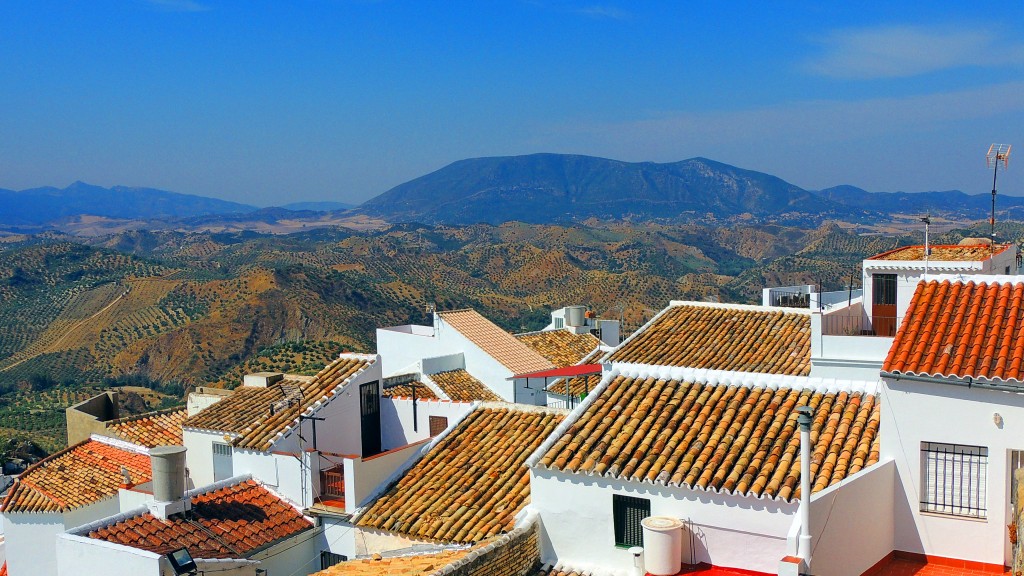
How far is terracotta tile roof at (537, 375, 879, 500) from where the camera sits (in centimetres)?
977

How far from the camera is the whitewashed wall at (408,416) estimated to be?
1736 centimetres

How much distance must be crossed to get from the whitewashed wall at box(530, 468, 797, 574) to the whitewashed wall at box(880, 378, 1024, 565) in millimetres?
1525

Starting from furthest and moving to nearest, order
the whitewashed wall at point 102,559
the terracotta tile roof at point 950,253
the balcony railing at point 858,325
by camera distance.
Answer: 1. the terracotta tile roof at point 950,253
2. the balcony railing at point 858,325
3. the whitewashed wall at point 102,559

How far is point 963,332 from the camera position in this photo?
10047 millimetres

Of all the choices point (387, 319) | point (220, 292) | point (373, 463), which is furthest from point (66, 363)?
point (373, 463)

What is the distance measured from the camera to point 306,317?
78188 mm

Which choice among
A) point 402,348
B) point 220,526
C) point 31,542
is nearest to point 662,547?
point 220,526

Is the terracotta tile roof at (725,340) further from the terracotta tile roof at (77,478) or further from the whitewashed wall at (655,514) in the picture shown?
the terracotta tile roof at (77,478)

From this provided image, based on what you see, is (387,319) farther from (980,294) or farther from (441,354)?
(980,294)

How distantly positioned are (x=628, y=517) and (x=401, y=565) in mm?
2828

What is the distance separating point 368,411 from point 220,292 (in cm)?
7363

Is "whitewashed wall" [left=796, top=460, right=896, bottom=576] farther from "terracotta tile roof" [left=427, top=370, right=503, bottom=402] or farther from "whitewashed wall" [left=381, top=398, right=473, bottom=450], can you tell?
"terracotta tile roof" [left=427, top=370, right=503, bottom=402]

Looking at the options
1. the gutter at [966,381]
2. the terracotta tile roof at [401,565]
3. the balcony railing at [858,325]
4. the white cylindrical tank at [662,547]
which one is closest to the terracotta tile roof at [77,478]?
the terracotta tile roof at [401,565]

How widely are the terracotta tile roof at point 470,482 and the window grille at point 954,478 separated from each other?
5.09 m
